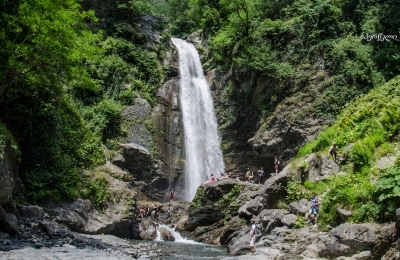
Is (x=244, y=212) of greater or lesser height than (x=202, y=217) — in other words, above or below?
above

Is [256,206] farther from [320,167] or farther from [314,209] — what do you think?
[314,209]

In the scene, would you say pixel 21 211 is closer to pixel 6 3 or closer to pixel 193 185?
pixel 6 3

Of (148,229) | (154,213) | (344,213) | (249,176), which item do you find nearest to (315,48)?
(249,176)

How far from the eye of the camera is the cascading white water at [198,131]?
2803cm

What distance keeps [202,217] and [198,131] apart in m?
10.4

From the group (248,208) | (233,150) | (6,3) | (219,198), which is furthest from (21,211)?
(233,150)

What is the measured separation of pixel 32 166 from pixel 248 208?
34.4ft

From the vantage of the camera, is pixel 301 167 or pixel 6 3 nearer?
pixel 6 3

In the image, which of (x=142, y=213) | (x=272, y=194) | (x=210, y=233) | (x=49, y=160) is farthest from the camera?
(x=142, y=213)

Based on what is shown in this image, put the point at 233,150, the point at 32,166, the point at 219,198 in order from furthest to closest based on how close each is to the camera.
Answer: the point at 233,150 → the point at 219,198 → the point at 32,166

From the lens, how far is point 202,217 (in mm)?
20875

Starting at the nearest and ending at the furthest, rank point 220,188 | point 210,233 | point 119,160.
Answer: point 210,233 → point 220,188 → point 119,160

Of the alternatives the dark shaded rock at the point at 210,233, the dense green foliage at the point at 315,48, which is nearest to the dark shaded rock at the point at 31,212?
the dark shaded rock at the point at 210,233

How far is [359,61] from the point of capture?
24.4 metres
